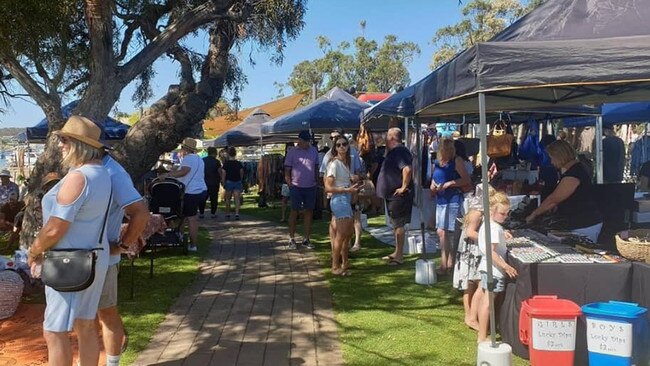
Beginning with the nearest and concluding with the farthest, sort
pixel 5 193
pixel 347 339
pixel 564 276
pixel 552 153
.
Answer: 1. pixel 564 276
2. pixel 347 339
3. pixel 552 153
4. pixel 5 193

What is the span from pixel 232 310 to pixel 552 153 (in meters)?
3.36

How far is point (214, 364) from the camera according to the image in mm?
4562

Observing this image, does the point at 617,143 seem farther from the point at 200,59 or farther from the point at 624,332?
the point at 624,332

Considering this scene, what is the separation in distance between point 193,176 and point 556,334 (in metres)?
6.48

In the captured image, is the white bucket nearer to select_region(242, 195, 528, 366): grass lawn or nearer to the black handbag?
select_region(242, 195, 528, 366): grass lawn

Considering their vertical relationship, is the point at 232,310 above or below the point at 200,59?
below

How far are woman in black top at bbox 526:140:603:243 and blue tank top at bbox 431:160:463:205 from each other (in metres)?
1.22

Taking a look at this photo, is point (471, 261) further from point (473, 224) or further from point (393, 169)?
point (393, 169)

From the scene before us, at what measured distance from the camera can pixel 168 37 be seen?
9.27m

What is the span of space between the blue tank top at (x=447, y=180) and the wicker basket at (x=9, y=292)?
14.3 ft

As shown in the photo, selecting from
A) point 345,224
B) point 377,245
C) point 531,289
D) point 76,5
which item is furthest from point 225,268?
point 531,289

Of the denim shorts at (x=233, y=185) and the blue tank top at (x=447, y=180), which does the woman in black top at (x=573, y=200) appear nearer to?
the blue tank top at (x=447, y=180)

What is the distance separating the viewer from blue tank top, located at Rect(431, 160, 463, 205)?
7113mm

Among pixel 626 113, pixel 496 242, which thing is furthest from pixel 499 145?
pixel 496 242
